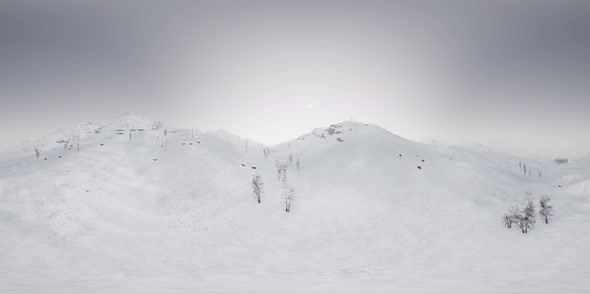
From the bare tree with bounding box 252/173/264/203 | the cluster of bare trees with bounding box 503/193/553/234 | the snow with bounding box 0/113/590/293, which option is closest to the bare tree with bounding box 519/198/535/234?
the cluster of bare trees with bounding box 503/193/553/234

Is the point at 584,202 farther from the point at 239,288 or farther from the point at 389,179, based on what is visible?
the point at 239,288

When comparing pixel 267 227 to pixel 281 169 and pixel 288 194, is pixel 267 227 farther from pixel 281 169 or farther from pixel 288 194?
pixel 281 169

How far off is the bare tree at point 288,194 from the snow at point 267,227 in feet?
3.69

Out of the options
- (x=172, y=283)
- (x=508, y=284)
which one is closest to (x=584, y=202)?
(x=508, y=284)

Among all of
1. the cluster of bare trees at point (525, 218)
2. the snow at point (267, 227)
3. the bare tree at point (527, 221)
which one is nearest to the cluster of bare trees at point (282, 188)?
the snow at point (267, 227)

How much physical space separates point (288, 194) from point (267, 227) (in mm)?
12971

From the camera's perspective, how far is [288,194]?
64.5 m

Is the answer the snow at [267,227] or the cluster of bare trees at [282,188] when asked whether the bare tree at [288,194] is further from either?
the snow at [267,227]

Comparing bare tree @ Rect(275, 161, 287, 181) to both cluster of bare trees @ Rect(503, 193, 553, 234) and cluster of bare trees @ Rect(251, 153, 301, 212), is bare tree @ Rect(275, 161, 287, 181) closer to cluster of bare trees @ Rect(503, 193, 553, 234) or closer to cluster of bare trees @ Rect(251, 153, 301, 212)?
cluster of bare trees @ Rect(251, 153, 301, 212)

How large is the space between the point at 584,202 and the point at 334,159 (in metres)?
52.2

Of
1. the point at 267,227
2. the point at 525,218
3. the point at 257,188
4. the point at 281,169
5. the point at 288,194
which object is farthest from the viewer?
the point at 281,169

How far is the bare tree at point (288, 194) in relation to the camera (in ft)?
194

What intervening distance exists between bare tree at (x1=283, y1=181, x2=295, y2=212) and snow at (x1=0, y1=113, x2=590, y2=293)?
1.12 m

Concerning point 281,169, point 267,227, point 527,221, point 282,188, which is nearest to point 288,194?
point 282,188
